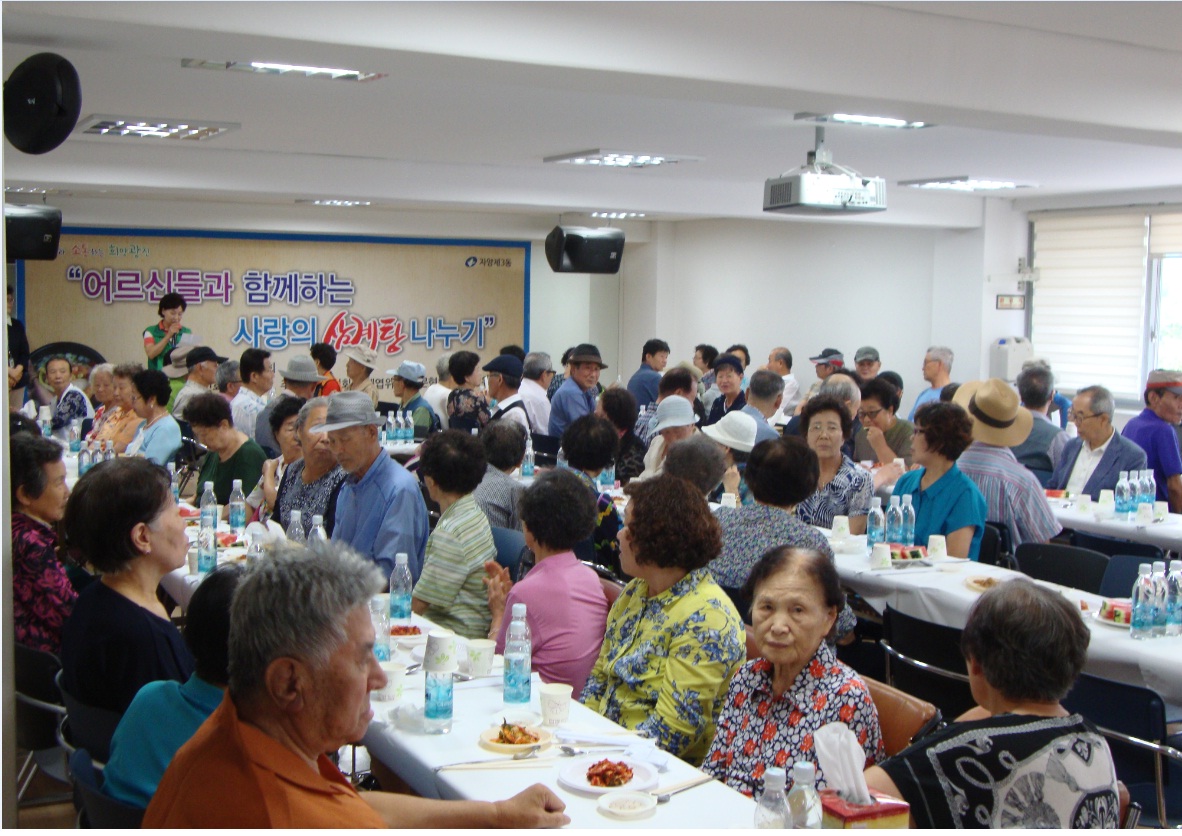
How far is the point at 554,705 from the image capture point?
3004mm

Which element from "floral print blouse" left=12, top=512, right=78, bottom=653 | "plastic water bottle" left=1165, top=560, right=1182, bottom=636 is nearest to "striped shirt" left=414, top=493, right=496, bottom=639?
"floral print blouse" left=12, top=512, right=78, bottom=653

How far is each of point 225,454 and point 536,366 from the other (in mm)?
3886

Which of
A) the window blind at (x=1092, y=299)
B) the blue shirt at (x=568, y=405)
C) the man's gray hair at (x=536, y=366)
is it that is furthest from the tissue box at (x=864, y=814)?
the window blind at (x=1092, y=299)

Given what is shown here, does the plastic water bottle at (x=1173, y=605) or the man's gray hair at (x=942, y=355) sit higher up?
the man's gray hair at (x=942, y=355)

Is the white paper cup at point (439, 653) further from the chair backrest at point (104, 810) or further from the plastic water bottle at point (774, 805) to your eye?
the plastic water bottle at point (774, 805)

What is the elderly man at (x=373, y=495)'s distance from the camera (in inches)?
183

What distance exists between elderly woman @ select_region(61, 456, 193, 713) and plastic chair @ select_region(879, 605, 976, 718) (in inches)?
91.5

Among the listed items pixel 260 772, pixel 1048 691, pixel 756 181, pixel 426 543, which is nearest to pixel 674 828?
pixel 1048 691

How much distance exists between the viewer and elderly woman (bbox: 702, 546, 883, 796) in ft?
8.74

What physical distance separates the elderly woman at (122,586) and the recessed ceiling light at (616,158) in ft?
20.4

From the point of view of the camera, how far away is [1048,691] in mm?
2355

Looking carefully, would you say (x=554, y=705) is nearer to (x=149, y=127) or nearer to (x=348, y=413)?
(x=348, y=413)

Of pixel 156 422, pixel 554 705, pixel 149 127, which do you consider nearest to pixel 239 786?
pixel 554 705

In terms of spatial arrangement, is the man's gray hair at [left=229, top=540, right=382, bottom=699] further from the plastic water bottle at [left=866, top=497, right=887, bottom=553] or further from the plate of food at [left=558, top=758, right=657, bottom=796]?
the plastic water bottle at [left=866, top=497, right=887, bottom=553]
